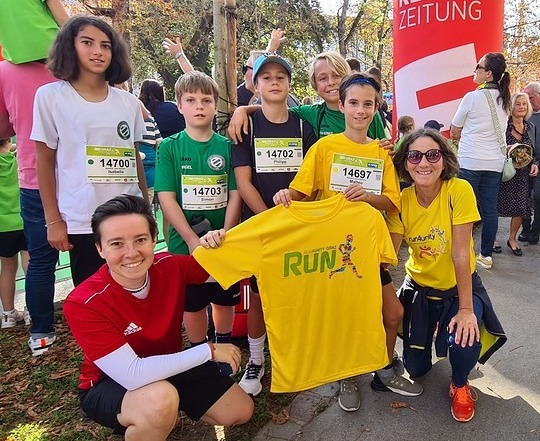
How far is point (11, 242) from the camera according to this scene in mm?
3629

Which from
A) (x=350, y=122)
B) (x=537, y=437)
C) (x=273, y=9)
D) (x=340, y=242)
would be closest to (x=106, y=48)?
(x=350, y=122)

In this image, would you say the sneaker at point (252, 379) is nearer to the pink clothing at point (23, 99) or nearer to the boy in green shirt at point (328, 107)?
the boy in green shirt at point (328, 107)

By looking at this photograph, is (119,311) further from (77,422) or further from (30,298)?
(30,298)

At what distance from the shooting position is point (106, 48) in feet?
8.50

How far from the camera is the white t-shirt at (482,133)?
15.1ft

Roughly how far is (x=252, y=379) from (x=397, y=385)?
857 millimetres

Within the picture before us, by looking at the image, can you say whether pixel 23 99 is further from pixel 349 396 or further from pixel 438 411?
pixel 438 411

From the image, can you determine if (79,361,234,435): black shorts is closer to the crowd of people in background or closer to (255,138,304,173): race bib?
the crowd of people in background

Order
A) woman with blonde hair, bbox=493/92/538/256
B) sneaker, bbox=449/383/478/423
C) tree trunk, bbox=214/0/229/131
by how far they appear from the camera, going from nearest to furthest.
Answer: sneaker, bbox=449/383/478/423 → tree trunk, bbox=214/0/229/131 → woman with blonde hair, bbox=493/92/538/256

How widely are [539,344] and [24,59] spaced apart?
3945 millimetres

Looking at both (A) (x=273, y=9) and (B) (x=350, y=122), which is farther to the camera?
(A) (x=273, y=9)

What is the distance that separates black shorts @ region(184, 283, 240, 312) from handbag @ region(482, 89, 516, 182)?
11.3 feet

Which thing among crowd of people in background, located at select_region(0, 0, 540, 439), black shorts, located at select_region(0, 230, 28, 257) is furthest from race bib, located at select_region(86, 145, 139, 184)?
black shorts, located at select_region(0, 230, 28, 257)

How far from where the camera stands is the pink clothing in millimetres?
2900
